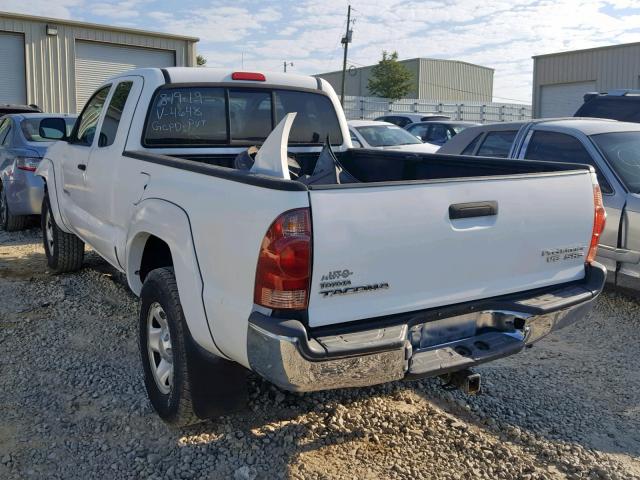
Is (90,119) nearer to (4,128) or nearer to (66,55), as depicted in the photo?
(4,128)

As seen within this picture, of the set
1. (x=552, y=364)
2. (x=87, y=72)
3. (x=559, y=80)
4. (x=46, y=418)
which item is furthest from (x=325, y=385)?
(x=559, y=80)

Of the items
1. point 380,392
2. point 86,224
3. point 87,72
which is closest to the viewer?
point 380,392

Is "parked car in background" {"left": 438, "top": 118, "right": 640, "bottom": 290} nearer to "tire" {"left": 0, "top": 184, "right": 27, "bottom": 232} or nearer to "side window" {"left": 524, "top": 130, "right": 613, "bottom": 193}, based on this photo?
"side window" {"left": 524, "top": 130, "right": 613, "bottom": 193}

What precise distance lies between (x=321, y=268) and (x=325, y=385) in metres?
0.50

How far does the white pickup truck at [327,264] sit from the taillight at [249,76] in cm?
49

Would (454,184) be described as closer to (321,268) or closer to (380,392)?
(321,268)

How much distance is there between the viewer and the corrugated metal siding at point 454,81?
192 feet

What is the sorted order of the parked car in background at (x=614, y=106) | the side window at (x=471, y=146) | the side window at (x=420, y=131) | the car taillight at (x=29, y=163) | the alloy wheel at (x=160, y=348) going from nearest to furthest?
the alloy wheel at (x=160, y=348) < the side window at (x=471, y=146) < the car taillight at (x=29, y=163) < the parked car in background at (x=614, y=106) < the side window at (x=420, y=131)

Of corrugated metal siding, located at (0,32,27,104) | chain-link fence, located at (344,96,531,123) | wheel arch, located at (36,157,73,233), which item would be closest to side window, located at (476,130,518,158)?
wheel arch, located at (36,157,73,233)

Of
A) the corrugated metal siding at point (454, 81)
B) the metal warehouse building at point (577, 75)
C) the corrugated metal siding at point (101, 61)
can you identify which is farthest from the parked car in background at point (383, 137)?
the corrugated metal siding at point (454, 81)

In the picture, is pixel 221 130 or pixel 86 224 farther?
pixel 86 224

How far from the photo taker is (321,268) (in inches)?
107

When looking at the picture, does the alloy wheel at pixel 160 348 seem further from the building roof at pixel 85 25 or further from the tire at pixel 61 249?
the building roof at pixel 85 25

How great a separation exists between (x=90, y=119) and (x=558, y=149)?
4.31 m
